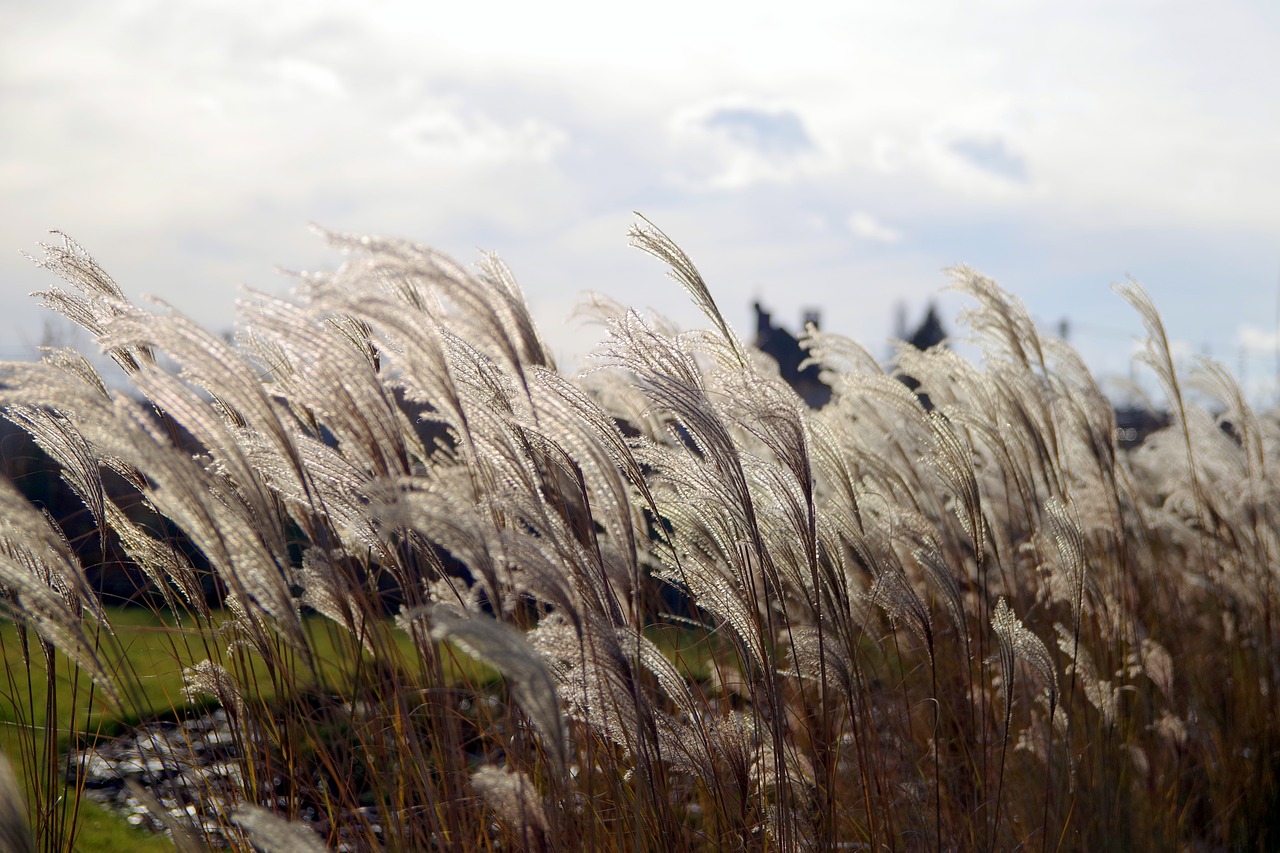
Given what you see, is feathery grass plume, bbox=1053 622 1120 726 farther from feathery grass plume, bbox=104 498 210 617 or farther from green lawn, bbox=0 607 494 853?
feathery grass plume, bbox=104 498 210 617

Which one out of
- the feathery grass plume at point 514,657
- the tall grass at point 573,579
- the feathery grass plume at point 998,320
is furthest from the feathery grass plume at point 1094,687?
the feathery grass plume at point 514,657

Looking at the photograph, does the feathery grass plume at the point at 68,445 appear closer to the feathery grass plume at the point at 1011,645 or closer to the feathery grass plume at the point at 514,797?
the feathery grass plume at the point at 514,797

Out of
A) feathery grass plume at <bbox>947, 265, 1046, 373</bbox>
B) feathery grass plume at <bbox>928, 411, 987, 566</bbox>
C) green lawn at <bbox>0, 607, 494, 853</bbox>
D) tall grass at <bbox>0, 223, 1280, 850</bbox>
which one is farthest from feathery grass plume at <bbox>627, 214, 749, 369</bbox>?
feathery grass plume at <bbox>947, 265, 1046, 373</bbox>

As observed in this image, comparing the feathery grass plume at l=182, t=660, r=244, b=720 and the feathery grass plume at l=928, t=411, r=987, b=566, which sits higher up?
the feathery grass plume at l=928, t=411, r=987, b=566

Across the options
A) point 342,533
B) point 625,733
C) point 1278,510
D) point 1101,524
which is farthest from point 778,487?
point 1278,510

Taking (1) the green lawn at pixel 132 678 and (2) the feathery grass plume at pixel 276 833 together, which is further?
(1) the green lawn at pixel 132 678

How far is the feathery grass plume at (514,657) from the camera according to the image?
99 cm

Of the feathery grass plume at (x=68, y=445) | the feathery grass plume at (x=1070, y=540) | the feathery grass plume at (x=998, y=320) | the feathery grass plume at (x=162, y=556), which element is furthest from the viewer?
the feathery grass plume at (x=998, y=320)

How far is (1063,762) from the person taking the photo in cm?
220

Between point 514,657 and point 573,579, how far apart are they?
1.33 feet

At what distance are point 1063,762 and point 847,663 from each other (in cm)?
81

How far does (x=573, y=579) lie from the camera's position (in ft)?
4.66

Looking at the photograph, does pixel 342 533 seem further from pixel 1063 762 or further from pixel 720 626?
pixel 1063 762

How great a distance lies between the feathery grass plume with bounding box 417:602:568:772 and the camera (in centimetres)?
99
